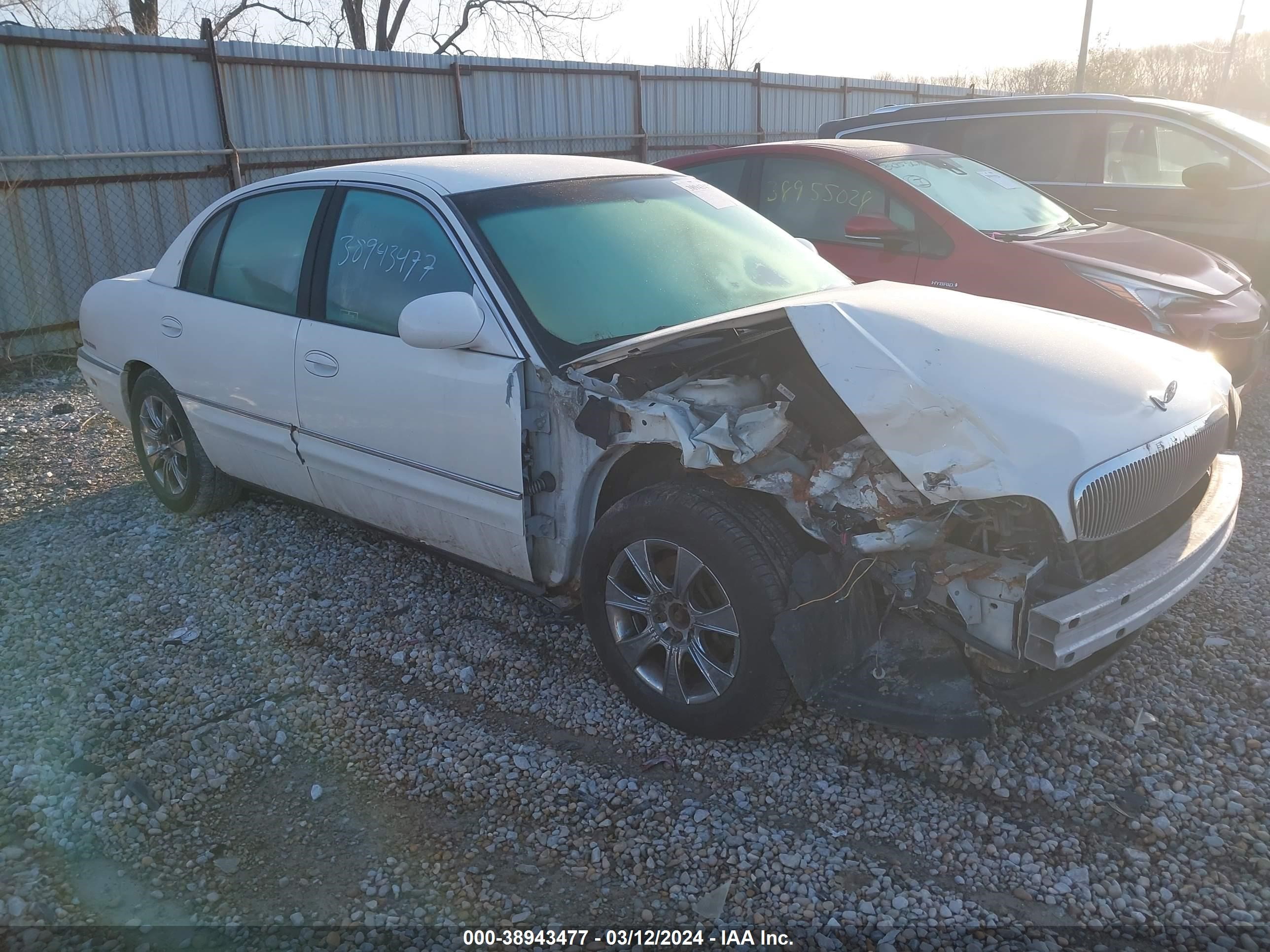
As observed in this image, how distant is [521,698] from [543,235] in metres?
1.71

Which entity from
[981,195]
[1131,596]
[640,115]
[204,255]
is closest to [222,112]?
[204,255]

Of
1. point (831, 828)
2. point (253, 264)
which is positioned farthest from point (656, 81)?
point (831, 828)

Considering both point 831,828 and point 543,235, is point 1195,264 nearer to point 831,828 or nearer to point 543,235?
point 543,235

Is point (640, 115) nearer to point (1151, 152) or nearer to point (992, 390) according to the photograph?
point (1151, 152)

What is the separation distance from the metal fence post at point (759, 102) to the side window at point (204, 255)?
1282 centimetres

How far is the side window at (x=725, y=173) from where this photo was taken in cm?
673

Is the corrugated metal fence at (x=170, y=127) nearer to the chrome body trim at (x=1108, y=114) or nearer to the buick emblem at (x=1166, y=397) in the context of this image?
the chrome body trim at (x=1108, y=114)

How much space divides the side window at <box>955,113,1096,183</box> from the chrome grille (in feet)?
18.1

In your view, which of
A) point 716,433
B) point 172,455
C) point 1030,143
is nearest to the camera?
point 716,433

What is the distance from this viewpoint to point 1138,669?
3533mm

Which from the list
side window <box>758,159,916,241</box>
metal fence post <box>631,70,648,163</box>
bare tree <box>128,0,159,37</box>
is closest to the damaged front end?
side window <box>758,159,916,241</box>

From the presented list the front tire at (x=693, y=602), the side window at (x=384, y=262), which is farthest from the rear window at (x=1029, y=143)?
the front tire at (x=693, y=602)

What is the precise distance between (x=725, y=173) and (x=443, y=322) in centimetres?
399

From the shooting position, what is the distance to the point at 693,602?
3123 millimetres
